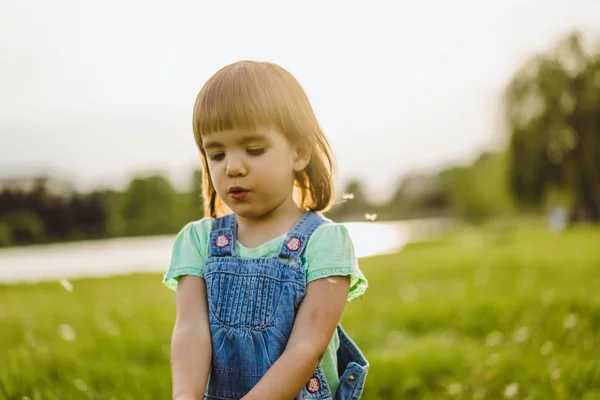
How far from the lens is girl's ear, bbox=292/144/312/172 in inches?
91.7

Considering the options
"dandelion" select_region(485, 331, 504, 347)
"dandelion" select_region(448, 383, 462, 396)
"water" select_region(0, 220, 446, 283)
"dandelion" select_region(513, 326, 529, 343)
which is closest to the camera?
"dandelion" select_region(448, 383, 462, 396)

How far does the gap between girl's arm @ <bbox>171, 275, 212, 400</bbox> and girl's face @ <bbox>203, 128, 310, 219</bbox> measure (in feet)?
1.04

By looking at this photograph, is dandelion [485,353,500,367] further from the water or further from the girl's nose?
Result: the water

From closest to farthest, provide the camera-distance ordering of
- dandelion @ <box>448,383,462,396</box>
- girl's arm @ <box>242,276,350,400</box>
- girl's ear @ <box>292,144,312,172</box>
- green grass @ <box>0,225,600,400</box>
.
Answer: girl's arm @ <box>242,276,350,400</box>
girl's ear @ <box>292,144,312,172</box>
dandelion @ <box>448,383,462,396</box>
green grass @ <box>0,225,600,400</box>

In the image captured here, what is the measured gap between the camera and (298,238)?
222cm

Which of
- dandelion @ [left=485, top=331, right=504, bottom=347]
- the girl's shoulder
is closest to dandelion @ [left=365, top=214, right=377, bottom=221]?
the girl's shoulder

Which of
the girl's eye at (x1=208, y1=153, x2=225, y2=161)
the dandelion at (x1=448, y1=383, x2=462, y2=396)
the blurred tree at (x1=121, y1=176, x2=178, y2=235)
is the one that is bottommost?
the blurred tree at (x1=121, y1=176, x2=178, y2=235)

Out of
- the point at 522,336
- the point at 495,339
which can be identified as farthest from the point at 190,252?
the point at 495,339

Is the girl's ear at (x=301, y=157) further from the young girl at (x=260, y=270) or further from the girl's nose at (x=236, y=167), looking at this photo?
the girl's nose at (x=236, y=167)

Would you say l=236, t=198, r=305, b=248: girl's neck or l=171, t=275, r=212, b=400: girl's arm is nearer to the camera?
l=171, t=275, r=212, b=400: girl's arm

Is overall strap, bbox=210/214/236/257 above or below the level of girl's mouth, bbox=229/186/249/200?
below

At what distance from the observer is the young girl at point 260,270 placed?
2115 mm

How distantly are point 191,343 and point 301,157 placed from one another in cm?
73

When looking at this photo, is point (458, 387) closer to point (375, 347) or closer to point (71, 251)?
point (375, 347)
